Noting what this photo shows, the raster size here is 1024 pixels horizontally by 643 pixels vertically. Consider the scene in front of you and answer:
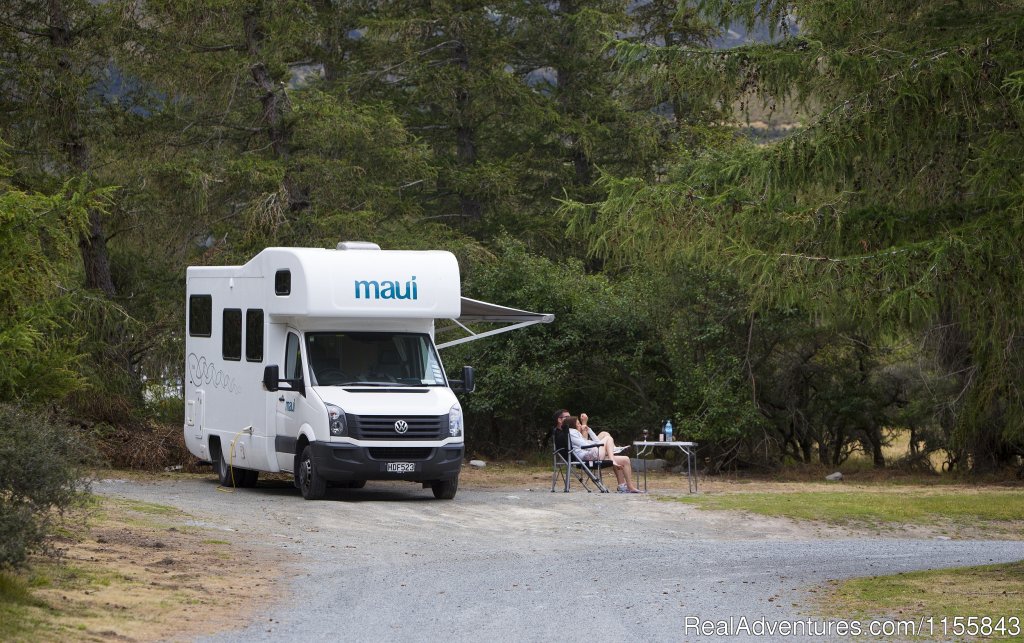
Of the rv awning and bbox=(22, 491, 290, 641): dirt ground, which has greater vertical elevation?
the rv awning

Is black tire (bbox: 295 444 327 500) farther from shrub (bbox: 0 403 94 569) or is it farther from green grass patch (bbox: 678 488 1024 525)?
shrub (bbox: 0 403 94 569)

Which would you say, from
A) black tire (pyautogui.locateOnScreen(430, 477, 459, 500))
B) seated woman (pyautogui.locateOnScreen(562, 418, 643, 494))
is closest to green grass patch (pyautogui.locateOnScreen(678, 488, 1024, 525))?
seated woman (pyautogui.locateOnScreen(562, 418, 643, 494))

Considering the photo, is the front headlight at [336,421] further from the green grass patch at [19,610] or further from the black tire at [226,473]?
the green grass patch at [19,610]

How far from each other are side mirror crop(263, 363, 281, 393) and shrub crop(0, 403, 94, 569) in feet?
23.2

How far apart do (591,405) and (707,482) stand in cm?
506

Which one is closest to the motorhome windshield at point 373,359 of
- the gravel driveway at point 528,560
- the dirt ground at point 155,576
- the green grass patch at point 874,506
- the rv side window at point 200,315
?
the gravel driveway at point 528,560

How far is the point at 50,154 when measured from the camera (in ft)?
75.6

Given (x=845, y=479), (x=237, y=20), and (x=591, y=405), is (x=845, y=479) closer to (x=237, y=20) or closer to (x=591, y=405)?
(x=591, y=405)

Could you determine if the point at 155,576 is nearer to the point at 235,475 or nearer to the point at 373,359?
the point at 373,359

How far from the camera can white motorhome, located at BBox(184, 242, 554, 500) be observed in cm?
1620

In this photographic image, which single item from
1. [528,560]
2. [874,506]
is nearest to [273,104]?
[874,506]

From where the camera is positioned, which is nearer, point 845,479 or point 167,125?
point 845,479

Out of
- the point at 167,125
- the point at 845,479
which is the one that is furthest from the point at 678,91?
the point at 167,125

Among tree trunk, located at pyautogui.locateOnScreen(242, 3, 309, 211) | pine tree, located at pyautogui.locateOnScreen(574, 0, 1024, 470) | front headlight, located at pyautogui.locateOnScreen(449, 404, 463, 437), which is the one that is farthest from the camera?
tree trunk, located at pyautogui.locateOnScreen(242, 3, 309, 211)
